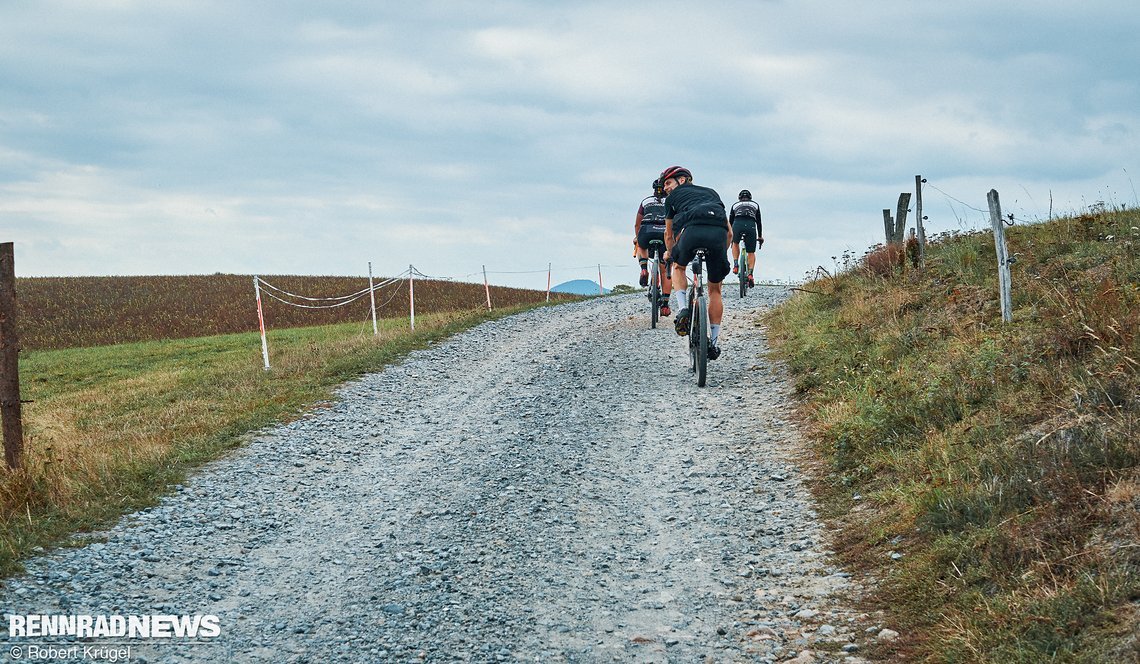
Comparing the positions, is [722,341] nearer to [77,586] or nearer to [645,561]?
[645,561]

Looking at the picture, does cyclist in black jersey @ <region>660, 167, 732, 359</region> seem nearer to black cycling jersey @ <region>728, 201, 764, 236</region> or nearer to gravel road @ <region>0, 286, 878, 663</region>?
gravel road @ <region>0, 286, 878, 663</region>

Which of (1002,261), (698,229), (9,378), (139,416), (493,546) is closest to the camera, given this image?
(493,546)

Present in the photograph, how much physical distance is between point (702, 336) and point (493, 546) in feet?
18.3

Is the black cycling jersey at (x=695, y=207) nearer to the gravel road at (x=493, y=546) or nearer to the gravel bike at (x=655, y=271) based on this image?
the gravel road at (x=493, y=546)

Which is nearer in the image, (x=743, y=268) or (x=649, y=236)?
(x=649, y=236)

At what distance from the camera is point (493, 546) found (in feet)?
21.5

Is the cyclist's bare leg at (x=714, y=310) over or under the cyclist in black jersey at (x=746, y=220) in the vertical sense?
under

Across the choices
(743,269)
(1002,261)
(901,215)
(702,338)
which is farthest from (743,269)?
(1002,261)

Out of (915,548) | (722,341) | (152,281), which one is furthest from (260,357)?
(152,281)

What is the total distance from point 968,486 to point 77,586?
242 inches

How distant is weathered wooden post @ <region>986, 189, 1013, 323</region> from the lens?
9500 mm

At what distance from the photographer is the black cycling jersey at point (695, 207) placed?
35.8 ft

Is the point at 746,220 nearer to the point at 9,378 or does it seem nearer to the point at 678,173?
the point at 678,173

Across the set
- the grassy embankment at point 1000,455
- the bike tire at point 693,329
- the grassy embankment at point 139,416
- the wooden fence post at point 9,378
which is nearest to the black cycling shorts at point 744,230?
the grassy embankment at point 139,416
